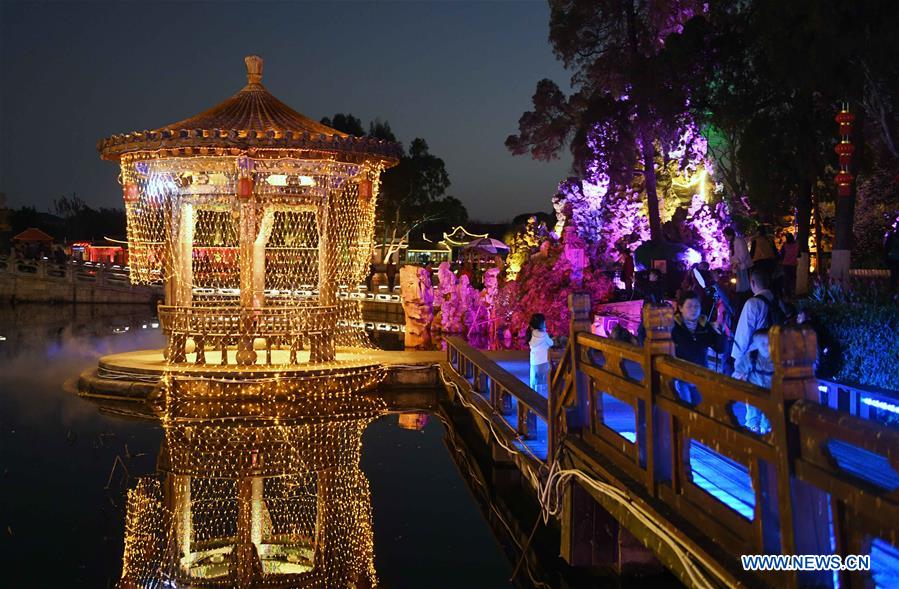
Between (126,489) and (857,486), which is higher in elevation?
(857,486)

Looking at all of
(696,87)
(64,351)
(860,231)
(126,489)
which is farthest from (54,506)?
(860,231)

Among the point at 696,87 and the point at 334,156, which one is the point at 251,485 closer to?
the point at 334,156

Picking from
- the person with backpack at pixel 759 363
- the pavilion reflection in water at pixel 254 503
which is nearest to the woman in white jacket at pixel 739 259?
the person with backpack at pixel 759 363

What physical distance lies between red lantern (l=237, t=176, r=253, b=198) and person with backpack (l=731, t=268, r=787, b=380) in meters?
9.75

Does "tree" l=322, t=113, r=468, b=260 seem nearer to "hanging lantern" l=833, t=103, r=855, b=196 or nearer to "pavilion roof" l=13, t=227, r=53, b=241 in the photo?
"pavilion roof" l=13, t=227, r=53, b=241

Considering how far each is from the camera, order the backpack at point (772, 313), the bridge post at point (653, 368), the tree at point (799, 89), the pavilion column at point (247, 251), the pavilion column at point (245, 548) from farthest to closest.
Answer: the pavilion column at point (247, 251) → the tree at point (799, 89) → the pavilion column at point (245, 548) → the backpack at point (772, 313) → the bridge post at point (653, 368)

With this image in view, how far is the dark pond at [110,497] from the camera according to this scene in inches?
295

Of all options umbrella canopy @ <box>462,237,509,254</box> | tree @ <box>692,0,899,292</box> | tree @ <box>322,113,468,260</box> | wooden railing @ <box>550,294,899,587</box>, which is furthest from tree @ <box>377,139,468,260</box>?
wooden railing @ <box>550,294,899,587</box>

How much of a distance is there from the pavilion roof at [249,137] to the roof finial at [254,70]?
0.22 meters

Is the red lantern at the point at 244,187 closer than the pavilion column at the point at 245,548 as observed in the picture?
No

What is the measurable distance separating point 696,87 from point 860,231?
19.6ft

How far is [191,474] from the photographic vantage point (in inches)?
407

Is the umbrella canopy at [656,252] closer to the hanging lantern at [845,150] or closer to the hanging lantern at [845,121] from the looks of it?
the hanging lantern at [845,150]

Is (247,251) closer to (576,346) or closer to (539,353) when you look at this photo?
(539,353)
